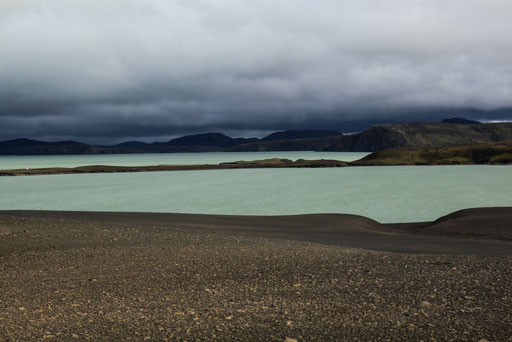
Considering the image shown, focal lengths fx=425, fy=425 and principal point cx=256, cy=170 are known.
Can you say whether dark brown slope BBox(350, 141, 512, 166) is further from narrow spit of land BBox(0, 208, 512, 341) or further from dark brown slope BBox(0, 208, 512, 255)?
narrow spit of land BBox(0, 208, 512, 341)

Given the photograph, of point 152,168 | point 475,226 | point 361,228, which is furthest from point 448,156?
point 361,228

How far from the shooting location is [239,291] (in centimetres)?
1005

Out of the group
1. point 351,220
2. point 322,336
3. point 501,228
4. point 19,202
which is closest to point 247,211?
point 351,220

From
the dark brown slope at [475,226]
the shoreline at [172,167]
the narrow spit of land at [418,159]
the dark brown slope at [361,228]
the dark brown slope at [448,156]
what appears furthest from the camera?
the dark brown slope at [448,156]

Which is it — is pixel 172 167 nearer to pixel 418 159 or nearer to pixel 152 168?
pixel 152 168

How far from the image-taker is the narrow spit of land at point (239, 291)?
25.3 feet

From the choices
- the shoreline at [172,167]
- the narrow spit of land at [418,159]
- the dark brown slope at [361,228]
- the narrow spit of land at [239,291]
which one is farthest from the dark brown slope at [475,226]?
the narrow spit of land at [418,159]

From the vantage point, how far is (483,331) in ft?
24.8

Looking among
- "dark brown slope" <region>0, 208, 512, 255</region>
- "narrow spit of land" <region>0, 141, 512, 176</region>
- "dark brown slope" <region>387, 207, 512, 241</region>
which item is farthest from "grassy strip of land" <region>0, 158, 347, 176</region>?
"dark brown slope" <region>387, 207, 512, 241</region>

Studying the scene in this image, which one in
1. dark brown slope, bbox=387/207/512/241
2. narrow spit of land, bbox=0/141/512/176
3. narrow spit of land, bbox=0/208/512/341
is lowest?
dark brown slope, bbox=387/207/512/241

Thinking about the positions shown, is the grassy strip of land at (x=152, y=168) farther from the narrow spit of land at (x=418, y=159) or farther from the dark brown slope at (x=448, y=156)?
the dark brown slope at (x=448, y=156)

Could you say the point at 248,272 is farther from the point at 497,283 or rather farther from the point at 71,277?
the point at 497,283

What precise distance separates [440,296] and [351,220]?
70.9 ft

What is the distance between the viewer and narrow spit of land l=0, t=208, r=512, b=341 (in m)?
7.70
